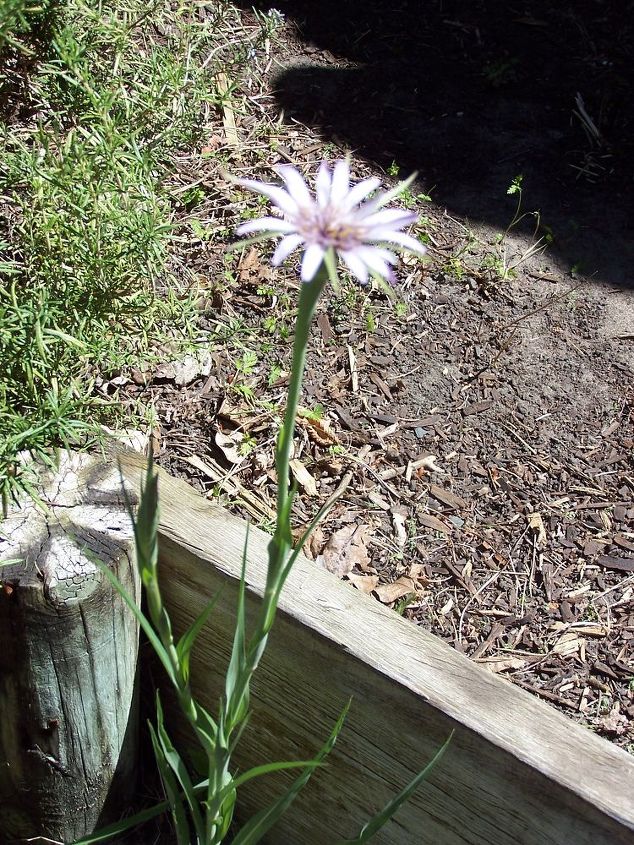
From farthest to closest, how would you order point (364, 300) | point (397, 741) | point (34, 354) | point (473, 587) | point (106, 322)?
point (364, 300) → point (473, 587) → point (106, 322) → point (34, 354) → point (397, 741)

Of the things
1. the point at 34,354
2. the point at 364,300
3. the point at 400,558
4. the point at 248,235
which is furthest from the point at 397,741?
the point at 248,235

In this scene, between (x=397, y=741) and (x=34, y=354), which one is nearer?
(x=397, y=741)

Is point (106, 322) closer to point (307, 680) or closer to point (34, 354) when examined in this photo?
point (34, 354)

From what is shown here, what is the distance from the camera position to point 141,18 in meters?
2.34

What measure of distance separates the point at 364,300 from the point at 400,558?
2.76ft

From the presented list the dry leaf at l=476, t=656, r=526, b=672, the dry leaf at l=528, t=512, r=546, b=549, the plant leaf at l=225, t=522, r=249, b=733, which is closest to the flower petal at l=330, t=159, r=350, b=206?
the plant leaf at l=225, t=522, r=249, b=733

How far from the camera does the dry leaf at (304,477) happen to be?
219 centimetres

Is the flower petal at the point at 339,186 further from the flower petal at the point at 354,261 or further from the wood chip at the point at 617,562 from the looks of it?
the wood chip at the point at 617,562

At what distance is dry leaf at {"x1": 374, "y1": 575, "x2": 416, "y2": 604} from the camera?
2.05 metres

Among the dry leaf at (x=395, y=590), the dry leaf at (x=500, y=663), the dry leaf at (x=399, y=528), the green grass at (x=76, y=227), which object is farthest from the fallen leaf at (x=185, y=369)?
the dry leaf at (x=500, y=663)

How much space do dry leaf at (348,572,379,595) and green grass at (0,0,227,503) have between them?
70 centimetres

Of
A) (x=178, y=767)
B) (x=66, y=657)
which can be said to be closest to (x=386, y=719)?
(x=178, y=767)

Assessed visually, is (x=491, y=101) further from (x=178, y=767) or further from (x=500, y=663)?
(x=178, y=767)

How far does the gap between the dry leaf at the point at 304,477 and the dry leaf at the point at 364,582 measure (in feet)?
0.82
